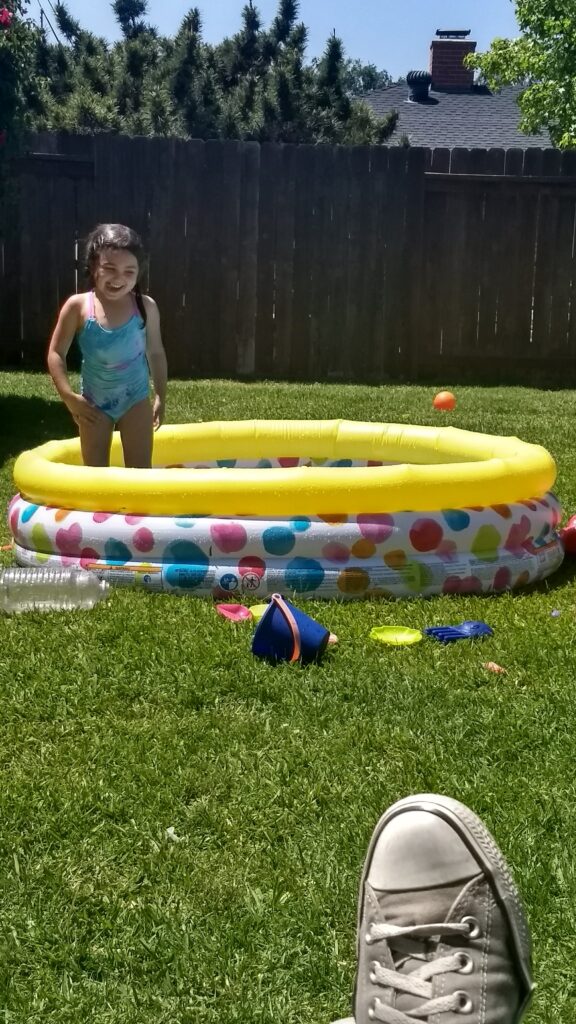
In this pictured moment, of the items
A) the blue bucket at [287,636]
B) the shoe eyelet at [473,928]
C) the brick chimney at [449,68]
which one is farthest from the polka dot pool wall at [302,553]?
the brick chimney at [449,68]

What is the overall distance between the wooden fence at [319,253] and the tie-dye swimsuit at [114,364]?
5.17 metres

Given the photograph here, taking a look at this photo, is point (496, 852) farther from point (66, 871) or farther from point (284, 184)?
point (284, 184)

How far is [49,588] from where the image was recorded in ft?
11.6

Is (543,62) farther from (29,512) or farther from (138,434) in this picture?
(29,512)

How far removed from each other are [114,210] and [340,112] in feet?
31.8

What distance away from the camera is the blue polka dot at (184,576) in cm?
357

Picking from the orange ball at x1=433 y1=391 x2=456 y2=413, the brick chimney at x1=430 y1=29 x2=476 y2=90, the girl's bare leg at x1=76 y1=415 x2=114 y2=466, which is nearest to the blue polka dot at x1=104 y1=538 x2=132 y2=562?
the girl's bare leg at x1=76 y1=415 x2=114 y2=466

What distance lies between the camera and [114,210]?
9656 millimetres

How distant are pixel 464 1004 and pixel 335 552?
2.14 metres

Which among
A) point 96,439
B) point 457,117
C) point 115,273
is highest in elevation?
point 457,117

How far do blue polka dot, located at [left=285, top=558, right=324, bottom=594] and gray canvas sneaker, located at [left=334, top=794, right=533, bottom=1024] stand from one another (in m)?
1.94

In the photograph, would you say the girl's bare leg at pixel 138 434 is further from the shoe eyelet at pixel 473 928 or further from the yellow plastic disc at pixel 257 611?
the shoe eyelet at pixel 473 928

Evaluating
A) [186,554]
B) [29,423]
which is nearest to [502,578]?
[186,554]

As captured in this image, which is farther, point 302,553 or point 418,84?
point 418,84
